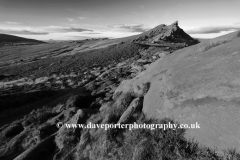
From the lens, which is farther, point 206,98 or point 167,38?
point 167,38

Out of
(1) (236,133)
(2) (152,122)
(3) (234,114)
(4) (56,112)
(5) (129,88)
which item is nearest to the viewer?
(1) (236,133)

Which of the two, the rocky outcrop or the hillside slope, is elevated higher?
the rocky outcrop

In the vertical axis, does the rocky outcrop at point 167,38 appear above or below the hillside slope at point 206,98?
above

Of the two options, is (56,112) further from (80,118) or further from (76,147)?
(76,147)

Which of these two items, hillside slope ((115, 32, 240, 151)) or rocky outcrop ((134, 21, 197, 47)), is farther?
rocky outcrop ((134, 21, 197, 47))

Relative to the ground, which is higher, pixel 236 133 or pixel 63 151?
pixel 236 133

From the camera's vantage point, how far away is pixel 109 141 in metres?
6.05

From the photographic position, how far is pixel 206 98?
5809 mm

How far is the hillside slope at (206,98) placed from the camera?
15.7ft

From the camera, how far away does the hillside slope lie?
479cm

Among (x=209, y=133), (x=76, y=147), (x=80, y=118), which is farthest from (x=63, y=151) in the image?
(x=209, y=133)

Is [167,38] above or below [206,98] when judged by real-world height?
above

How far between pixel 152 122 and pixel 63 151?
187 inches

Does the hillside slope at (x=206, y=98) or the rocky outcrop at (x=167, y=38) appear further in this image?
the rocky outcrop at (x=167, y=38)
